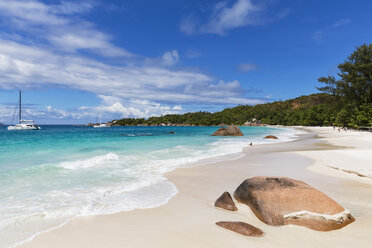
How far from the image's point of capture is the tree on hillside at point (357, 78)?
5022 cm

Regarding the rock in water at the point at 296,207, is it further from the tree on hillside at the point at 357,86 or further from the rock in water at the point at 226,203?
the tree on hillside at the point at 357,86

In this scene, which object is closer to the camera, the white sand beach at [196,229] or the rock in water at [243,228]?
the white sand beach at [196,229]

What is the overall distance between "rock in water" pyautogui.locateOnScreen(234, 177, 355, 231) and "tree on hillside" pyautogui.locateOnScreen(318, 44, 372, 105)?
58.1 metres

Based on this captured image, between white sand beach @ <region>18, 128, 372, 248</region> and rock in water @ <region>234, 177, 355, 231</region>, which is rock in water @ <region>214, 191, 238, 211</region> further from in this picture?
rock in water @ <region>234, 177, 355, 231</region>

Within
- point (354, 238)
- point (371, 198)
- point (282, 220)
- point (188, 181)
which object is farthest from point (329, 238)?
point (188, 181)

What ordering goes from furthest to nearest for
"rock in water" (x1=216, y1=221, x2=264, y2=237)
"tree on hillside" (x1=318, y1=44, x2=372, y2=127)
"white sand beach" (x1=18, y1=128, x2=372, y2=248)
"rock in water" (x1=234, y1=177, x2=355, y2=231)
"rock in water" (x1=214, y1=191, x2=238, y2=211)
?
"tree on hillside" (x1=318, y1=44, x2=372, y2=127) → "rock in water" (x1=214, y1=191, x2=238, y2=211) → "rock in water" (x1=234, y1=177, x2=355, y2=231) → "rock in water" (x1=216, y1=221, x2=264, y2=237) → "white sand beach" (x1=18, y1=128, x2=372, y2=248)

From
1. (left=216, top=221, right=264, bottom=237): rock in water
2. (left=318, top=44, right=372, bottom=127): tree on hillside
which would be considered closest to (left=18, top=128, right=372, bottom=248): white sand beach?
(left=216, top=221, right=264, bottom=237): rock in water

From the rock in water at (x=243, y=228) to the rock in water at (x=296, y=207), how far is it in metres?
0.55

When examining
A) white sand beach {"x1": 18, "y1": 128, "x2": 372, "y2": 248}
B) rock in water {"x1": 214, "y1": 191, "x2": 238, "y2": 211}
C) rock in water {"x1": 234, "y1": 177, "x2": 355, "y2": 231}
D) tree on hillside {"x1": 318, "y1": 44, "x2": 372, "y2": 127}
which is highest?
tree on hillside {"x1": 318, "y1": 44, "x2": 372, "y2": 127}

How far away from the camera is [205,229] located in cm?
462

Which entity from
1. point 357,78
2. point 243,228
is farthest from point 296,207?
point 357,78

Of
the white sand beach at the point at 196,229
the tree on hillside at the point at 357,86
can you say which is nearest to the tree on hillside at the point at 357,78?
the tree on hillside at the point at 357,86

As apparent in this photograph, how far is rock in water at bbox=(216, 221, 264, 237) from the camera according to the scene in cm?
435

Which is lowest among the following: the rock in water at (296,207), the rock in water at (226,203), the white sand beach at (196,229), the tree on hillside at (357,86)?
the white sand beach at (196,229)
